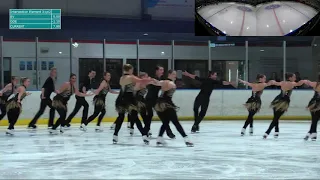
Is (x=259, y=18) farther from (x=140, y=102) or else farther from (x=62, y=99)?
(x=140, y=102)

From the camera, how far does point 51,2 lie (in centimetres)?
2094

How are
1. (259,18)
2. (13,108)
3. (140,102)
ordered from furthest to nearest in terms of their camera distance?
(259,18)
(13,108)
(140,102)

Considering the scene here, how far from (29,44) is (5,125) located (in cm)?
275

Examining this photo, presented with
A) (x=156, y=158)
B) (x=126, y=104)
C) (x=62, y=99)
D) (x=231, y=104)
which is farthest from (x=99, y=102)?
(x=231, y=104)

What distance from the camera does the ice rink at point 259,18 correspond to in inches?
794

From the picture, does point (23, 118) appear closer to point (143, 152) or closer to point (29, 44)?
point (29, 44)

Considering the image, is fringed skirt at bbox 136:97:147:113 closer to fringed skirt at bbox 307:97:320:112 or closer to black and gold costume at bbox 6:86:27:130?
fringed skirt at bbox 307:97:320:112

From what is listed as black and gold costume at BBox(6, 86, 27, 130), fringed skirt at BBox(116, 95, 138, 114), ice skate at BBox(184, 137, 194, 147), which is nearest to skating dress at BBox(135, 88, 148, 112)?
Answer: fringed skirt at BBox(116, 95, 138, 114)

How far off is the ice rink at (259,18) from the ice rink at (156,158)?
8988mm

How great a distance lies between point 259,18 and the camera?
20406 mm

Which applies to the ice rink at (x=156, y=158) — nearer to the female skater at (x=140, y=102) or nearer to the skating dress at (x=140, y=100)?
the female skater at (x=140, y=102)

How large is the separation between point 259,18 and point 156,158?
13.5m

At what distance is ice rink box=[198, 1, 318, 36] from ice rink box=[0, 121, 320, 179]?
899 centimetres

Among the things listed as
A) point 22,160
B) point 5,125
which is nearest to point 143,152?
point 22,160
